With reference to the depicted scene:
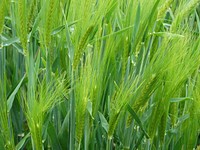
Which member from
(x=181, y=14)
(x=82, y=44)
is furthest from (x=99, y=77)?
(x=181, y=14)

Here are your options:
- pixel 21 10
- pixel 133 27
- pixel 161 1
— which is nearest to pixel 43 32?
pixel 21 10

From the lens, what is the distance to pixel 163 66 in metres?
1.04

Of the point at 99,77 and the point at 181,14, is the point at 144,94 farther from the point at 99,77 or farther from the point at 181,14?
the point at 181,14

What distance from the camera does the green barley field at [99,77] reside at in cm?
99

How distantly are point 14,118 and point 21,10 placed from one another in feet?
1.28

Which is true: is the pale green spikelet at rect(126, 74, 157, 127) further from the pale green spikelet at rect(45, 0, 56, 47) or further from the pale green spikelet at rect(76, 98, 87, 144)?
the pale green spikelet at rect(45, 0, 56, 47)

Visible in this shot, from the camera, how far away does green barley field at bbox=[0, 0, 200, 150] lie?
987mm

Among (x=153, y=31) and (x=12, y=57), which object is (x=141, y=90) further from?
(x=12, y=57)

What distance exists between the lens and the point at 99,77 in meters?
1.00

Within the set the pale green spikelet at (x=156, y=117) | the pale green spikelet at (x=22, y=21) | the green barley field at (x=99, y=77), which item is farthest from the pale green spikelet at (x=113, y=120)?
the pale green spikelet at (x=22, y=21)

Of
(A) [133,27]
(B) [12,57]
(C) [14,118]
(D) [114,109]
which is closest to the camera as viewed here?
(D) [114,109]

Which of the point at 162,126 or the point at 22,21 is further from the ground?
the point at 22,21

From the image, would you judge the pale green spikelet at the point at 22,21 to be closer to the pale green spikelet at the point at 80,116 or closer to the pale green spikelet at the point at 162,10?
the pale green spikelet at the point at 80,116

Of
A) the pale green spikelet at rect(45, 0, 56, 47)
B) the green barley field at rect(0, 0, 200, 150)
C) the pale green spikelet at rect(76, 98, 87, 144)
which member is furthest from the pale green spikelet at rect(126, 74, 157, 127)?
the pale green spikelet at rect(45, 0, 56, 47)
